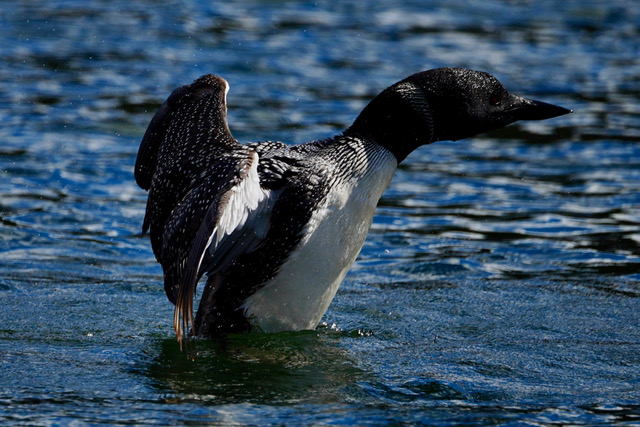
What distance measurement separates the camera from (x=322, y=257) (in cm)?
480

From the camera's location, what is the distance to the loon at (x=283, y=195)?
4418 millimetres

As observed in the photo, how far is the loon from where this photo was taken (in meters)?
4.42

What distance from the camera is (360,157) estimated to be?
4.95m

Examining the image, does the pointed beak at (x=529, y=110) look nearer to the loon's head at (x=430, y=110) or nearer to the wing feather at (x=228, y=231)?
the loon's head at (x=430, y=110)

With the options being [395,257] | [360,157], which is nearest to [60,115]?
[395,257]

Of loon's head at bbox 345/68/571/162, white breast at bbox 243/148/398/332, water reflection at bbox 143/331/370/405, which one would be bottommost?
water reflection at bbox 143/331/370/405

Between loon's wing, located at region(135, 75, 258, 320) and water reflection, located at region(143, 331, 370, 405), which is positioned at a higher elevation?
loon's wing, located at region(135, 75, 258, 320)

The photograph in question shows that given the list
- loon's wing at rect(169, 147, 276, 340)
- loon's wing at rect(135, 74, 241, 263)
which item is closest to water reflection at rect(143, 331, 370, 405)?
loon's wing at rect(169, 147, 276, 340)

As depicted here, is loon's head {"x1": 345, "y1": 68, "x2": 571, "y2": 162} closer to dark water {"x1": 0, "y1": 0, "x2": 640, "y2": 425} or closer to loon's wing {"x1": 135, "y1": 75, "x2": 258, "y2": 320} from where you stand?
loon's wing {"x1": 135, "y1": 75, "x2": 258, "y2": 320}

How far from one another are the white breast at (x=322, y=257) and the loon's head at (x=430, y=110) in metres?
0.13

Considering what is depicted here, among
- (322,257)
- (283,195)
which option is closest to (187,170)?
(283,195)

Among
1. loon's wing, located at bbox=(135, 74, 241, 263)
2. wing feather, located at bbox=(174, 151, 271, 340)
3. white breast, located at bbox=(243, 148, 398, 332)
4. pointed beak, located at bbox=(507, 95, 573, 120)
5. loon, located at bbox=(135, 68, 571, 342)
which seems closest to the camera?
wing feather, located at bbox=(174, 151, 271, 340)

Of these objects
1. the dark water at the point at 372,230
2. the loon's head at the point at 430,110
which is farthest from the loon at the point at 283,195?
the dark water at the point at 372,230

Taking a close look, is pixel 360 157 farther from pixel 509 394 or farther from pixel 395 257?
pixel 395 257
